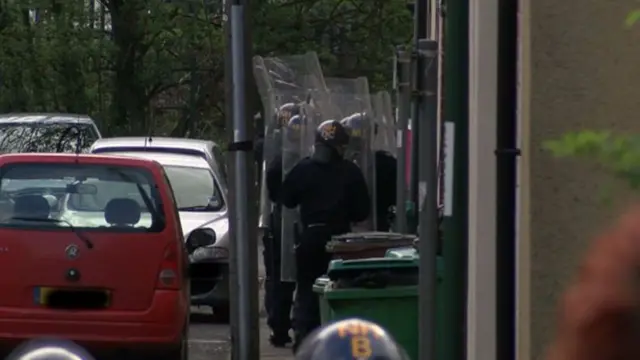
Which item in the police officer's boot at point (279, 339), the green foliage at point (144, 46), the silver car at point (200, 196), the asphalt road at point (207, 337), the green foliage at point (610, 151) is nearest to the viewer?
the green foliage at point (610, 151)

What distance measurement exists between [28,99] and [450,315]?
2069cm

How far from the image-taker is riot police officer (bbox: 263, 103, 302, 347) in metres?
11.7

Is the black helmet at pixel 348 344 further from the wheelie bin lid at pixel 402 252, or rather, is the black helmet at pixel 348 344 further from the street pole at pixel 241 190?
the street pole at pixel 241 190

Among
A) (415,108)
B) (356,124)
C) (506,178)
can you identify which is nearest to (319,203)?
(356,124)

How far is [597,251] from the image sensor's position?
5.78 ft

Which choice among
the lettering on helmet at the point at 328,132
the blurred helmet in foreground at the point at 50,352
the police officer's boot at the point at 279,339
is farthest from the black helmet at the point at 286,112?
the blurred helmet in foreground at the point at 50,352

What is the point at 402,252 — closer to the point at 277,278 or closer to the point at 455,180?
the point at 455,180

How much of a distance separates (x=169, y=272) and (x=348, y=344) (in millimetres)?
6203

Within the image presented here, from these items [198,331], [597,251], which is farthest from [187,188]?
[597,251]

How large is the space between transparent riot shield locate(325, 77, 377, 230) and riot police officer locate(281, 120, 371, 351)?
1.61m

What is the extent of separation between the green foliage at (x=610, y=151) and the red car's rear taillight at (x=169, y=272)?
7370 mm

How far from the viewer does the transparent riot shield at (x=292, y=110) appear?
1146 centimetres

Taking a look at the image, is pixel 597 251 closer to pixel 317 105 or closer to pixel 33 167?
pixel 33 167

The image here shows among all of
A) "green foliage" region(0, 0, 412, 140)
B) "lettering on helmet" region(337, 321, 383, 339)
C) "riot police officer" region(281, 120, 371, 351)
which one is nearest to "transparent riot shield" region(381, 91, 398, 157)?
"riot police officer" region(281, 120, 371, 351)
